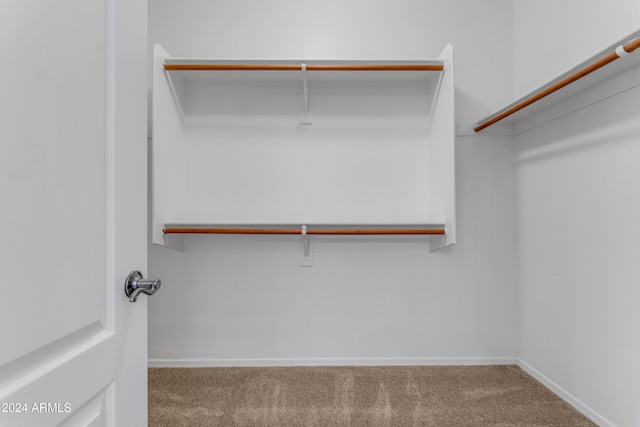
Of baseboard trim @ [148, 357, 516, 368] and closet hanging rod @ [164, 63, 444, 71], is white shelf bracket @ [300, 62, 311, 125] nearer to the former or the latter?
closet hanging rod @ [164, 63, 444, 71]

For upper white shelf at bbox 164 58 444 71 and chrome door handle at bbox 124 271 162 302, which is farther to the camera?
upper white shelf at bbox 164 58 444 71

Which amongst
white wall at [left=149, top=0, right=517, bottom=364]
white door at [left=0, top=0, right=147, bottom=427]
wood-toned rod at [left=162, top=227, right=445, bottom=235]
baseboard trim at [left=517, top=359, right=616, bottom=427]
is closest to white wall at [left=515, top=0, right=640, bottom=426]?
baseboard trim at [left=517, top=359, right=616, bottom=427]

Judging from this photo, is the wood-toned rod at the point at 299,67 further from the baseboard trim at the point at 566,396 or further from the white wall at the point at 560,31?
the baseboard trim at the point at 566,396

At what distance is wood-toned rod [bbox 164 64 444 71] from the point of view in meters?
1.79

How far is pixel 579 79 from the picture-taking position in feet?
4.42

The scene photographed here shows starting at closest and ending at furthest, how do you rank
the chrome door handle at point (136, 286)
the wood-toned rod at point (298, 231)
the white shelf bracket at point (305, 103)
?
the chrome door handle at point (136, 286) → the wood-toned rod at point (298, 231) → the white shelf bracket at point (305, 103)

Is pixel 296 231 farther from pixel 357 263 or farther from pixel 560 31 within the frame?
pixel 560 31

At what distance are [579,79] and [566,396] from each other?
1293mm

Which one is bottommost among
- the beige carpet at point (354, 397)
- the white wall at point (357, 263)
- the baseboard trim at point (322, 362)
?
the beige carpet at point (354, 397)

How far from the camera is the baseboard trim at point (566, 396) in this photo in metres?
1.42

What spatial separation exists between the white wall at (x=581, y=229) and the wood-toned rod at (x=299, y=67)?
578 mm

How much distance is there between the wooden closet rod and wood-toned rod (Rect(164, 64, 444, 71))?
386 mm

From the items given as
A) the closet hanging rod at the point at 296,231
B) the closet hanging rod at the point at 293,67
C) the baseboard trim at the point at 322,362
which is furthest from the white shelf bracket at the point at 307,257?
the closet hanging rod at the point at 293,67

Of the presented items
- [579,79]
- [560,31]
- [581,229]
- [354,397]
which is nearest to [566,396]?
[581,229]
